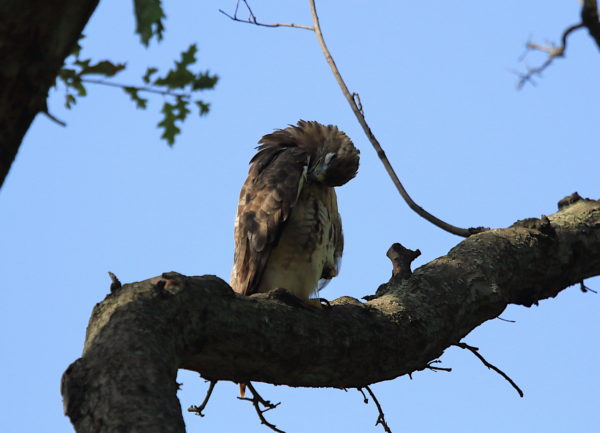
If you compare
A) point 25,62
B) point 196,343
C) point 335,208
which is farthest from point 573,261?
point 25,62

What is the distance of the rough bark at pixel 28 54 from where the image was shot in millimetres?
1593

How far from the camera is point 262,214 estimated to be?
204 inches

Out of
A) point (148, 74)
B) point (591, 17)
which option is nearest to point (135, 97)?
point (148, 74)

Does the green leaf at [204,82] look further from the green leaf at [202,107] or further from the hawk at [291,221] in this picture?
the hawk at [291,221]

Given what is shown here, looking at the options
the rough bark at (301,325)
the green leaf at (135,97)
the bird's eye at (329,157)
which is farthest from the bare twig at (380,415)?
the green leaf at (135,97)

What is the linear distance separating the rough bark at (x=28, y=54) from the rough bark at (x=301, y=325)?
116 cm

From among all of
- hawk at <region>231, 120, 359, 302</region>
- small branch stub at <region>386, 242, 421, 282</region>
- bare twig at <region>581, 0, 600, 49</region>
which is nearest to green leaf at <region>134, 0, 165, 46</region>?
bare twig at <region>581, 0, 600, 49</region>

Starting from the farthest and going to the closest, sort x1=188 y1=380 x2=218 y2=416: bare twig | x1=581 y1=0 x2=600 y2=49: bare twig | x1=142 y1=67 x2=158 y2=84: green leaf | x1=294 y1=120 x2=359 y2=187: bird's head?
x1=294 y1=120 x2=359 y2=187: bird's head
x1=188 y1=380 x2=218 y2=416: bare twig
x1=142 y1=67 x2=158 y2=84: green leaf
x1=581 y1=0 x2=600 y2=49: bare twig

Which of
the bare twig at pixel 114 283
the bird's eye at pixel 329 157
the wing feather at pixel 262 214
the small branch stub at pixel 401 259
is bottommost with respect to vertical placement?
the bare twig at pixel 114 283

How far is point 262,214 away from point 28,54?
3586 millimetres

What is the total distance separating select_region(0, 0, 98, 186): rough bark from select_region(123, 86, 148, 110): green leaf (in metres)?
0.51

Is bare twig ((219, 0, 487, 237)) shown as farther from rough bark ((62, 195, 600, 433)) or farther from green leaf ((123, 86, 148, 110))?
green leaf ((123, 86, 148, 110))

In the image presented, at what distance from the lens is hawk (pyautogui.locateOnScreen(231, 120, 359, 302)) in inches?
200

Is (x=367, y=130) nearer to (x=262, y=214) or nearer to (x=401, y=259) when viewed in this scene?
(x=401, y=259)
